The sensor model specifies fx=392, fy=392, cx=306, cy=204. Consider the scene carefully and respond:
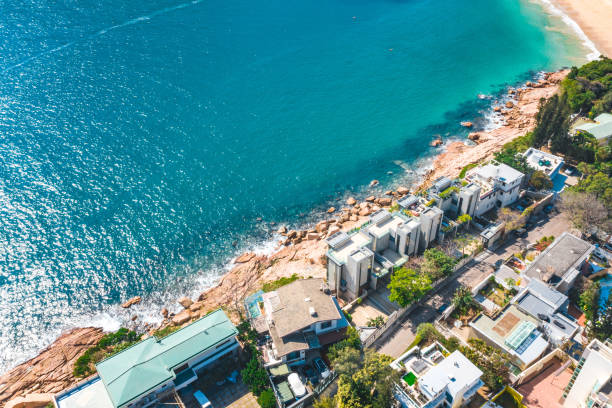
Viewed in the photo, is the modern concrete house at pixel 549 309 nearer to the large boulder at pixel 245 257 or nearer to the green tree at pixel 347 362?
the green tree at pixel 347 362

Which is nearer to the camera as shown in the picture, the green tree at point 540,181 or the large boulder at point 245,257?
the large boulder at point 245,257

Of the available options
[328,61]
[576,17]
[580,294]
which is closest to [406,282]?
[580,294]

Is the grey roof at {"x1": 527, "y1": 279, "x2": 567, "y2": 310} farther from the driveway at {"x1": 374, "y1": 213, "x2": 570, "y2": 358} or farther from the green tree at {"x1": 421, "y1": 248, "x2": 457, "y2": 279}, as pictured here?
the green tree at {"x1": 421, "y1": 248, "x2": 457, "y2": 279}

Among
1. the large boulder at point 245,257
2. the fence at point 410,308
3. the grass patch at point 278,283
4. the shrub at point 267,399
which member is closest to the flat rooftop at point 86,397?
the shrub at point 267,399

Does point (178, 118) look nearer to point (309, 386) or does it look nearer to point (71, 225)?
point (71, 225)

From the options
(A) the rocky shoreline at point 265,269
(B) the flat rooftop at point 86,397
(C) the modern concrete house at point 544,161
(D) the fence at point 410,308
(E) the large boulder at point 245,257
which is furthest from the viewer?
(C) the modern concrete house at point 544,161

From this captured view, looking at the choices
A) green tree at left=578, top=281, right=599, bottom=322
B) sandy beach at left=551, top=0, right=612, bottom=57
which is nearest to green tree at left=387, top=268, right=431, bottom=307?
green tree at left=578, top=281, right=599, bottom=322

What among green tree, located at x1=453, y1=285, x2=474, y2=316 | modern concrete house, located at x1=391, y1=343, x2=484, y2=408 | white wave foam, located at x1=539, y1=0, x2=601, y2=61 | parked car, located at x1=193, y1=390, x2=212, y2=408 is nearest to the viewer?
modern concrete house, located at x1=391, y1=343, x2=484, y2=408
